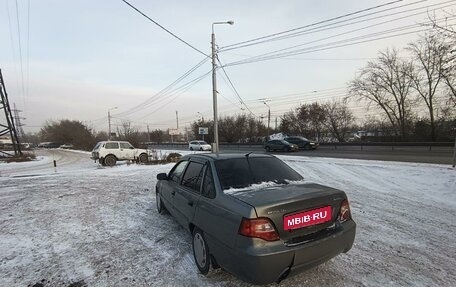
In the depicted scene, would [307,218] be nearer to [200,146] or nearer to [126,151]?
[126,151]

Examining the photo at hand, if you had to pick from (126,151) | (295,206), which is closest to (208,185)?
(295,206)

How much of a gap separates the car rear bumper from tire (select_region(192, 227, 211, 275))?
0.63 metres

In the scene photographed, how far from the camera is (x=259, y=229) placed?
9.90ft

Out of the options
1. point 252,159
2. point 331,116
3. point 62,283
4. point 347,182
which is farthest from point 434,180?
point 331,116

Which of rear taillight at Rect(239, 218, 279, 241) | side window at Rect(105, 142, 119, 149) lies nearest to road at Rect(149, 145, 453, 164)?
side window at Rect(105, 142, 119, 149)

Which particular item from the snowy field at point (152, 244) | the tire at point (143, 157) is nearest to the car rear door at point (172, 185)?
the snowy field at point (152, 244)

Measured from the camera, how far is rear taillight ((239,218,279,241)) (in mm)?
3012

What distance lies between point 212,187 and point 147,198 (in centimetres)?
509

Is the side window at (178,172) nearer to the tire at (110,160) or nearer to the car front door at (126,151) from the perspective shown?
the tire at (110,160)

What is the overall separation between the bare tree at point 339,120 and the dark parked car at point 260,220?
5370 cm

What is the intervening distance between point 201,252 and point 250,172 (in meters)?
1.22

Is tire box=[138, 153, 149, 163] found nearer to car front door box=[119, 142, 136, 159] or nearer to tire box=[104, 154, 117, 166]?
car front door box=[119, 142, 136, 159]

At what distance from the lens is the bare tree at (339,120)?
180 feet

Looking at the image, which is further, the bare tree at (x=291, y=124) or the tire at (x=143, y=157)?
the bare tree at (x=291, y=124)
